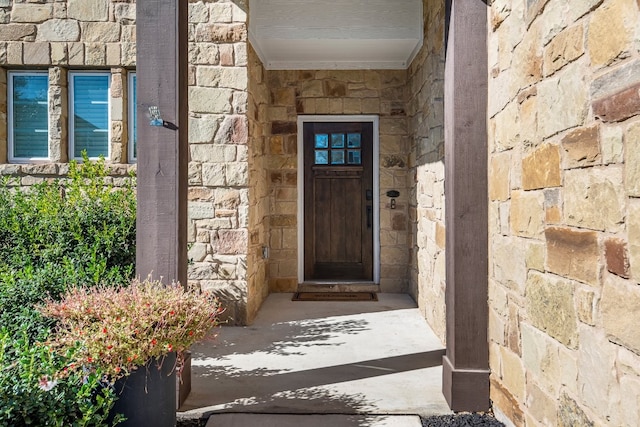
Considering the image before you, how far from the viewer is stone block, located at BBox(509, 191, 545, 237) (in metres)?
1.81

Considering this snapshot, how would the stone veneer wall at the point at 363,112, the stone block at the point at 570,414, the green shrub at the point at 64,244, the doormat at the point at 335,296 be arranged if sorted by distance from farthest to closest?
the stone veneer wall at the point at 363,112 < the doormat at the point at 335,296 < the green shrub at the point at 64,244 < the stone block at the point at 570,414

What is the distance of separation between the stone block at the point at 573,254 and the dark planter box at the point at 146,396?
1493 millimetres

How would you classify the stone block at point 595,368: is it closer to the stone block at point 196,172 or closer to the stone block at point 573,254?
the stone block at point 573,254

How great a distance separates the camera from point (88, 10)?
4.15m

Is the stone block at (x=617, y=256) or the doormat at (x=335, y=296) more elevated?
the stone block at (x=617, y=256)

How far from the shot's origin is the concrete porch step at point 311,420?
2.18 m

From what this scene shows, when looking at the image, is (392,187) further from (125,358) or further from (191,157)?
(125,358)

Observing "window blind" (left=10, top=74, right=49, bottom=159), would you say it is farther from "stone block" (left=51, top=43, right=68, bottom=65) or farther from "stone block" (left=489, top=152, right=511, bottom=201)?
"stone block" (left=489, top=152, right=511, bottom=201)

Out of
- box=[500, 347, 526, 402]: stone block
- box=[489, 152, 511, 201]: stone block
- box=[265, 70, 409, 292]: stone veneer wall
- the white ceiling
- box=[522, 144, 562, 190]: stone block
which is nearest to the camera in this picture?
box=[522, 144, 562, 190]: stone block

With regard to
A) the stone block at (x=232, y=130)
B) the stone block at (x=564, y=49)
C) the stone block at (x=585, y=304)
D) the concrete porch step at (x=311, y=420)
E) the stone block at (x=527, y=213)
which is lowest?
the concrete porch step at (x=311, y=420)

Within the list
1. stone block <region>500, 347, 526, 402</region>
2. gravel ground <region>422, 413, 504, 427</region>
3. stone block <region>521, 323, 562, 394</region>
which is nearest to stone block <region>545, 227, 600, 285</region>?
stone block <region>521, 323, 562, 394</region>

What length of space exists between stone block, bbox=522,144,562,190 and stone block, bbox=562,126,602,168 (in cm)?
8

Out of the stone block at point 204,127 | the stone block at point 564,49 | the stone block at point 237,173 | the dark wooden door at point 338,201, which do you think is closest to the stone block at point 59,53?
the stone block at point 204,127

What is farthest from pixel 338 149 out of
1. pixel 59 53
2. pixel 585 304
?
pixel 585 304
